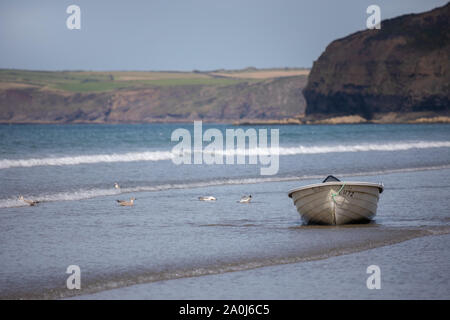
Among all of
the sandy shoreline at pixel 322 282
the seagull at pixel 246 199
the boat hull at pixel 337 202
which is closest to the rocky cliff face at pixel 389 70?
the seagull at pixel 246 199

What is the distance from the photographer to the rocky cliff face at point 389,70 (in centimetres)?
14150

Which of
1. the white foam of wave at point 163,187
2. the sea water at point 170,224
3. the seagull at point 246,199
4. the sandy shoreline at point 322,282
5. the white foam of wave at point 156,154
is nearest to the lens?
the sandy shoreline at point 322,282

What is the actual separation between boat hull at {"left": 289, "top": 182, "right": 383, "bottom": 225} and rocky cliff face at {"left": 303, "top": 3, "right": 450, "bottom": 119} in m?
130

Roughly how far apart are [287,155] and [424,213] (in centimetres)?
2501

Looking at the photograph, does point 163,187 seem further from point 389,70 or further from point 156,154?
point 389,70

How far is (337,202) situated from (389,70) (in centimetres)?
13643

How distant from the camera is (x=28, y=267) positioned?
11.2 metres

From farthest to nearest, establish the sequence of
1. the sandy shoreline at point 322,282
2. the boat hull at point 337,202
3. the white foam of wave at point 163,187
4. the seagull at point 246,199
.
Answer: the white foam of wave at point 163,187
the seagull at point 246,199
the boat hull at point 337,202
the sandy shoreline at point 322,282

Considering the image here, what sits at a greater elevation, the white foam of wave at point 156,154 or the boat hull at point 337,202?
the white foam of wave at point 156,154

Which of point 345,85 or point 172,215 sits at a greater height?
point 345,85

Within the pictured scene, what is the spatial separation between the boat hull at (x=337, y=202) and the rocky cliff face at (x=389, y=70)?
12998 cm

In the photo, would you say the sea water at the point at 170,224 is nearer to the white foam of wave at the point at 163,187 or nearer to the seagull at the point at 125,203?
the white foam of wave at the point at 163,187
